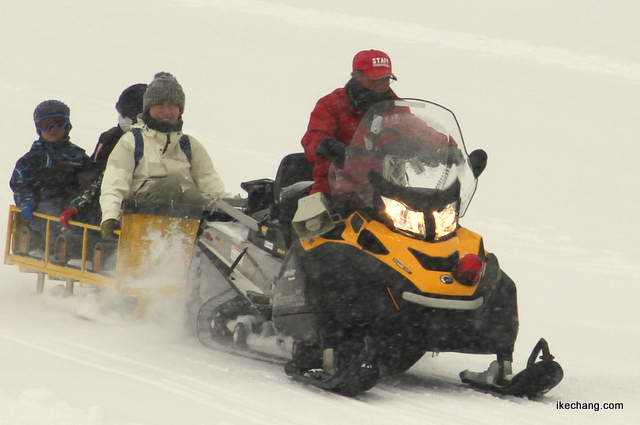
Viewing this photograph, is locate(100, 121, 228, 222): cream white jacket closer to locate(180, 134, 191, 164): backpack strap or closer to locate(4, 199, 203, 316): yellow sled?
locate(180, 134, 191, 164): backpack strap

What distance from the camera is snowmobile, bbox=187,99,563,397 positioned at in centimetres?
499

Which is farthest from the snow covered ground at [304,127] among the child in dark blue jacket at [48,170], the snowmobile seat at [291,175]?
the snowmobile seat at [291,175]

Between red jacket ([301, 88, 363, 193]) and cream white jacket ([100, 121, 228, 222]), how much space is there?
1.67 metres

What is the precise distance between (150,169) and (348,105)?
6.46 feet

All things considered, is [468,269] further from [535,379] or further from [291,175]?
[291,175]

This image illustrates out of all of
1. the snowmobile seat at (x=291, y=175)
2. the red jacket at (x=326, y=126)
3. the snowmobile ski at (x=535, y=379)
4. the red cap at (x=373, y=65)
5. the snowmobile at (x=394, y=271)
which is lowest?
the snowmobile ski at (x=535, y=379)

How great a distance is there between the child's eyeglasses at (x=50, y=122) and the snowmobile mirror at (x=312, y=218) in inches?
128

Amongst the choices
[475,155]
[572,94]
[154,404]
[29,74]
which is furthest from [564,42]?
[154,404]

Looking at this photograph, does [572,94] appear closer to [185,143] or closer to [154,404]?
[185,143]

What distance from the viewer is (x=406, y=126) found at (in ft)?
17.6

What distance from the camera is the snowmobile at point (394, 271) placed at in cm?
499

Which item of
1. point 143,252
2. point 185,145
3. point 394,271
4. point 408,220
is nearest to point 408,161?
point 408,220

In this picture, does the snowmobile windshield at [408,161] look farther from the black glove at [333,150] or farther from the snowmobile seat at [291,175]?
the snowmobile seat at [291,175]

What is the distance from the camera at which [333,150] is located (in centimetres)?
522
